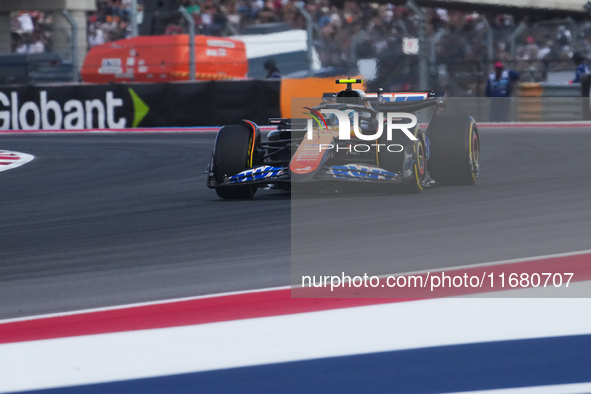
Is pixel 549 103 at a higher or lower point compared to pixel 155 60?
lower

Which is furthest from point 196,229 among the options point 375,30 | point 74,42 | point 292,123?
point 375,30

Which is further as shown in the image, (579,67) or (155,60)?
(155,60)

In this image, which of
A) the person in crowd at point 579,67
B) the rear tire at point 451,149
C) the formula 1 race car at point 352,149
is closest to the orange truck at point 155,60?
the person in crowd at point 579,67

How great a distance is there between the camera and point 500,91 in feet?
58.2

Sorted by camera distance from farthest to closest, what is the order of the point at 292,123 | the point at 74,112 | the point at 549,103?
1. the point at 74,112
2. the point at 549,103
3. the point at 292,123

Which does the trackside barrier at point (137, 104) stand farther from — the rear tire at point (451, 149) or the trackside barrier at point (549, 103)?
the rear tire at point (451, 149)

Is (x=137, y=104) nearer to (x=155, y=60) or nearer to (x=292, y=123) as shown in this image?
(x=155, y=60)

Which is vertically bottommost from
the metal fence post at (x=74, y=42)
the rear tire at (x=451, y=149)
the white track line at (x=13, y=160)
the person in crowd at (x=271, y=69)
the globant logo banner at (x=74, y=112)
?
the white track line at (x=13, y=160)

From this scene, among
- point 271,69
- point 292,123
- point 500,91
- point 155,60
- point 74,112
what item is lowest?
point 74,112

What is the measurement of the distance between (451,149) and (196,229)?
101 inches

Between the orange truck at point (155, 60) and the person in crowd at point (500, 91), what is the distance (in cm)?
521

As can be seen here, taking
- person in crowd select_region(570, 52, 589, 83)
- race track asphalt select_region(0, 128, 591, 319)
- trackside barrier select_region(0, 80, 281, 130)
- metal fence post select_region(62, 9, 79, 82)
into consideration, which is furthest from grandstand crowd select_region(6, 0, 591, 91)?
race track asphalt select_region(0, 128, 591, 319)

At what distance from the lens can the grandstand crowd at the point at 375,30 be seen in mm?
18156

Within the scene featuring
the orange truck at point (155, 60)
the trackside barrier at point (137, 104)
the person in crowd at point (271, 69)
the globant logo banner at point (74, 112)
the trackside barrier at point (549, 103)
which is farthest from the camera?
the orange truck at point (155, 60)
